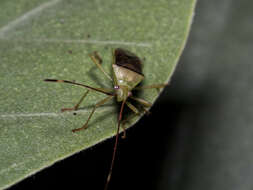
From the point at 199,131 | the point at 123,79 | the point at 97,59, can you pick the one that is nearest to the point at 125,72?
the point at 123,79

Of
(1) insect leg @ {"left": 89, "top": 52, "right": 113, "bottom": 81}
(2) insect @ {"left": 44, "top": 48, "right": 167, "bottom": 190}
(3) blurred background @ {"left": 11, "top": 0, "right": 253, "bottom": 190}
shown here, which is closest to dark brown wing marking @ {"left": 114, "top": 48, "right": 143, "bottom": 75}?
(2) insect @ {"left": 44, "top": 48, "right": 167, "bottom": 190}

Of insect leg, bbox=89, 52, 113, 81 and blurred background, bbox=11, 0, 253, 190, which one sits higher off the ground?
insect leg, bbox=89, 52, 113, 81

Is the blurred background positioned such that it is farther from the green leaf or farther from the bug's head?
the green leaf

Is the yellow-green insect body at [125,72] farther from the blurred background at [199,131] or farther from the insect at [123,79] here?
the blurred background at [199,131]

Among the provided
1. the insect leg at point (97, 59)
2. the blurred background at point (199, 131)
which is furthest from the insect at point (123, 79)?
the blurred background at point (199, 131)

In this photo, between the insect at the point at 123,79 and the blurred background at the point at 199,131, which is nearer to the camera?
the insect at the point at 123,79

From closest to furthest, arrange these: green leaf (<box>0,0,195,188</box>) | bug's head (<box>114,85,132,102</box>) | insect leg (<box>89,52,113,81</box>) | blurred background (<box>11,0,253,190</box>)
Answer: green leaf (<box>0,0,195,188</box>) → insect leg (<box>89,52,113,81</box>) → bug's head (<box>114,85,132,102</box>) → blurred background (<box>11,0,253,190</box>)
